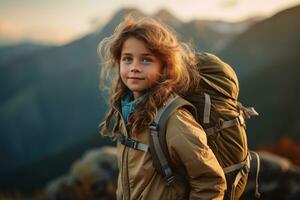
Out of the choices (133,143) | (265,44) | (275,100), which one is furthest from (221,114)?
(265,44)

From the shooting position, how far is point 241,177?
2223 millimetres

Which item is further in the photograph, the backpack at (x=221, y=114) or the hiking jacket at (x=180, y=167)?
the backpack at (x=221, y=114)

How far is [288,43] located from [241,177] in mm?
59850

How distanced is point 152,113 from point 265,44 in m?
63.8

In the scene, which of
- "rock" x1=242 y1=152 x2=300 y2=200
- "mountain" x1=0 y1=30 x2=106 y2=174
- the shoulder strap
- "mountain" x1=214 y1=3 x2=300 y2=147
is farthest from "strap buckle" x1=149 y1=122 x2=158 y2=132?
"mountain" x1=0 y1=30 x2=106 y2=174

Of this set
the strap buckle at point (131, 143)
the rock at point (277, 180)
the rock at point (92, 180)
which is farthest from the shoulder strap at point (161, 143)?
the rock at point (92, 180)

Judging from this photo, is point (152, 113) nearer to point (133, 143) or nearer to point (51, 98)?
point (133, 143)

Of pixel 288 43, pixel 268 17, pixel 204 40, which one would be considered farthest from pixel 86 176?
pixel 204 40

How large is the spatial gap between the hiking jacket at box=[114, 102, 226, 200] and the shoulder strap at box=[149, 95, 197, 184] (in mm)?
23

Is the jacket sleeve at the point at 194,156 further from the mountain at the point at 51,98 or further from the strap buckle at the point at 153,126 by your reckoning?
the mountain at the point at 51,98

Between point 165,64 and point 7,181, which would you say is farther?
point 7,181

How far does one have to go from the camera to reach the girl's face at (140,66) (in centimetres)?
214

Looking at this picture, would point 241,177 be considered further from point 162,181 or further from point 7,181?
point 7,181

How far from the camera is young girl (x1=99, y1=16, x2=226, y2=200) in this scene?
1922mm
